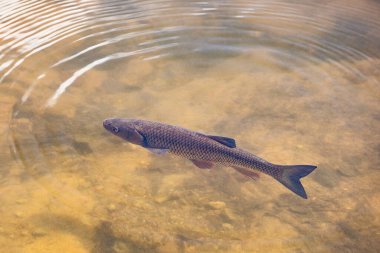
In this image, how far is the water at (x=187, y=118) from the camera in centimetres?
407

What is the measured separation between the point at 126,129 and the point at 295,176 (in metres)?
2.09

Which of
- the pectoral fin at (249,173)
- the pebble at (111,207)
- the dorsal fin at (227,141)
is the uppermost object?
the dorsal fin at (227,141)

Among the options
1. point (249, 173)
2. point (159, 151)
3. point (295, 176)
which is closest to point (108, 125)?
point (159, 151)

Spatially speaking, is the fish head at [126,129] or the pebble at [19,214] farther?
the fish head at [126,129]

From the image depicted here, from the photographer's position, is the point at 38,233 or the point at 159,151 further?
the point at 159,151

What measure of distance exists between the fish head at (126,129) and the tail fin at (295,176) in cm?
172

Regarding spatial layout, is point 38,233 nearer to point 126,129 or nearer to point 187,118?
point 126,129

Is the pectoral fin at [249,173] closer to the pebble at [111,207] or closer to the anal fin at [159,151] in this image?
the anal fin at [159,151]

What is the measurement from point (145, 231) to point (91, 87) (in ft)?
10.2

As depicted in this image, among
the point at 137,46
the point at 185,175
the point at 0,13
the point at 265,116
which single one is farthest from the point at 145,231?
the point at 0,13

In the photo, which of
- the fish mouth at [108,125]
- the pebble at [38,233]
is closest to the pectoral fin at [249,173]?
the fish mouth at [108,125]

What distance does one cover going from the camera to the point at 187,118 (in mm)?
5859

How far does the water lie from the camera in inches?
160

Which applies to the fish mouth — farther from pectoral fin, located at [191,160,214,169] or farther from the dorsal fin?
the dorsal fin
